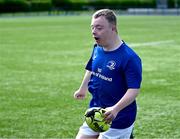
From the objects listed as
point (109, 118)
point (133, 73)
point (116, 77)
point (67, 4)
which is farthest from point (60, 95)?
point (67, 4)

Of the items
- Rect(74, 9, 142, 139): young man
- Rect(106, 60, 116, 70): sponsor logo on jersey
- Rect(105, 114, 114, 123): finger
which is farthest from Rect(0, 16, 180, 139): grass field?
Rect(105, 114, 114, 123): finger

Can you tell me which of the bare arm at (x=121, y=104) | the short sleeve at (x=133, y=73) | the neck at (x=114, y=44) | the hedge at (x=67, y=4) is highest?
the neck at (x=114, y=44)

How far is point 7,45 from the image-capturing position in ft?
86.1

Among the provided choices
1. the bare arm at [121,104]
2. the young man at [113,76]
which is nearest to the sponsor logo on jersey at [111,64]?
the young man at [113,76]

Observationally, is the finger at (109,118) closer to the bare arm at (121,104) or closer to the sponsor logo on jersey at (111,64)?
the bare arm at (121,104)

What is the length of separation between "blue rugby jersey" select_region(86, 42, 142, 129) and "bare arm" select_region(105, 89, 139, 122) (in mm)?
70

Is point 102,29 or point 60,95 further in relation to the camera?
point 60,95

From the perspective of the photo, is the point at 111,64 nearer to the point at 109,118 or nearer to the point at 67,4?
the point at 109,118

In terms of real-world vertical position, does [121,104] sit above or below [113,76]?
below

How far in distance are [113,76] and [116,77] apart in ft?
0.10

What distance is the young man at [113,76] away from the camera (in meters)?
5.20

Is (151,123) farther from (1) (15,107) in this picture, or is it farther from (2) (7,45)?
(2) (7,45)

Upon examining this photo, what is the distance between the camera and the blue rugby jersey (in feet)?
17.2

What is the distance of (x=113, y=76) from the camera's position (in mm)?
5340
